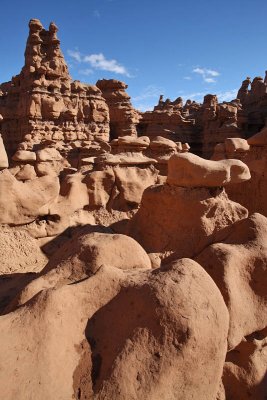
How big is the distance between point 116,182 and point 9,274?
251 cm

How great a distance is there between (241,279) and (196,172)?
1263mm

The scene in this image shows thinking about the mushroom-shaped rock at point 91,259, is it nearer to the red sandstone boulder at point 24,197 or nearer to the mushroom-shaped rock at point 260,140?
the red sandstone boulder at point 24,197

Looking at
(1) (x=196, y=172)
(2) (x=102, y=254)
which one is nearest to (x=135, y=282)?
(2) (x=102, y=254)

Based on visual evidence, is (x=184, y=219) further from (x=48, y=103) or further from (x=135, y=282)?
(x=48, y=103)

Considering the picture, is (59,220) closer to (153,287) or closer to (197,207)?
(197,207)

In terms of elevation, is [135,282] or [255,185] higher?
[135,282]

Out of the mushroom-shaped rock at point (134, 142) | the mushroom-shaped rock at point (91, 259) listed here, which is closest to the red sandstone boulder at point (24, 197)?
the mushroom-shaped rock at point (91, 259)

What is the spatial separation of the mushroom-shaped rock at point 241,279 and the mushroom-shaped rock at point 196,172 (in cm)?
89

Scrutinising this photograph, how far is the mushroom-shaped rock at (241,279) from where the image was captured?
219cm

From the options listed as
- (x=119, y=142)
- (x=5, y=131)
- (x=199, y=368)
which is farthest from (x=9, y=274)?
(x=5, y=131)

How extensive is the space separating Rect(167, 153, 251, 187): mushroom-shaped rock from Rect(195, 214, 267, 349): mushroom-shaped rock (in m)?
0.89

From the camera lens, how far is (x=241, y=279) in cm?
237

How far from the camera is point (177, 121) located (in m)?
21.3

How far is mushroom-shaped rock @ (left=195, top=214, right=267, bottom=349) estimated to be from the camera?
2188mm
